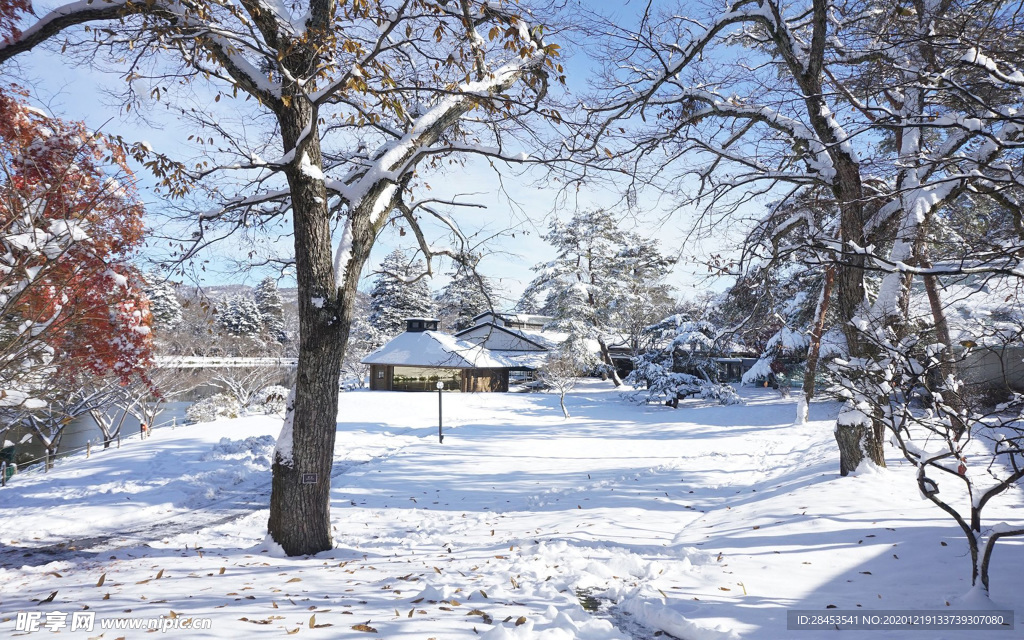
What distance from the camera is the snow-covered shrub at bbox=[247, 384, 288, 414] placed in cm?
2251

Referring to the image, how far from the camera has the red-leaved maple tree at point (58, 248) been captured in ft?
13.1

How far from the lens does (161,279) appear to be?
641 centimetres

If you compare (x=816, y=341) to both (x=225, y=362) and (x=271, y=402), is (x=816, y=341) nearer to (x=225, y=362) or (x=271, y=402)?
(x=271, y=402)

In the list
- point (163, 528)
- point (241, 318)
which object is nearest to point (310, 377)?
point (163, 528)

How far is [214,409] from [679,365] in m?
24.0

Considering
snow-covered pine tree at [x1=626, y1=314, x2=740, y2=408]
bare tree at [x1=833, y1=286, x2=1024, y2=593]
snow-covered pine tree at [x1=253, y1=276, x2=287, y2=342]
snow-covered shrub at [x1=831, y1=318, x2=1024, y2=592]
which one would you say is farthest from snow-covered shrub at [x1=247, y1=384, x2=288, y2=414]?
snow-covered pine tree at [x1=253, y1=276, x2=287, y2=342]

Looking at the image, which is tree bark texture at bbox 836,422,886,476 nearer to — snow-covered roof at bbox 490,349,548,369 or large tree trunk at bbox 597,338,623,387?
snow-covered roof at bbox 490,349,548,369

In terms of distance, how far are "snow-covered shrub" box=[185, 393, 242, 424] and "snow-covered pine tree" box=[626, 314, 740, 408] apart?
1993 cm

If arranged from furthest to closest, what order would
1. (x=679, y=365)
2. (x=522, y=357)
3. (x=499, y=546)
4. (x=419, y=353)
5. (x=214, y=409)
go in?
(x=522, y=357)
(x=419, y=353)
(x=679, y=365)
(x=214, y=409)
(x=499, y=546)

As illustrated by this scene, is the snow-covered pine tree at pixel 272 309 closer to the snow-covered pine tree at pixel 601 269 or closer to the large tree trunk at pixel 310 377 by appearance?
the snow-covered pine tree at pixel 601 269

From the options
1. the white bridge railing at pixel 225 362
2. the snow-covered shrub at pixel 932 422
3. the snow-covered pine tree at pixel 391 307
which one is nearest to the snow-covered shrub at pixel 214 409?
the white bridge railing at pixel 225 362

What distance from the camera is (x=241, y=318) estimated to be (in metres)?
49.3

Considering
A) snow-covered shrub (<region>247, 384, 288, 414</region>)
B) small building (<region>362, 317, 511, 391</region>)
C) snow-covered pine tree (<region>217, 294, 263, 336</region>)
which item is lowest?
snow-covered shrub (<region>247, 384, 288, 414</region>)

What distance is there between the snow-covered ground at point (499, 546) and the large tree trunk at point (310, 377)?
0.41m
